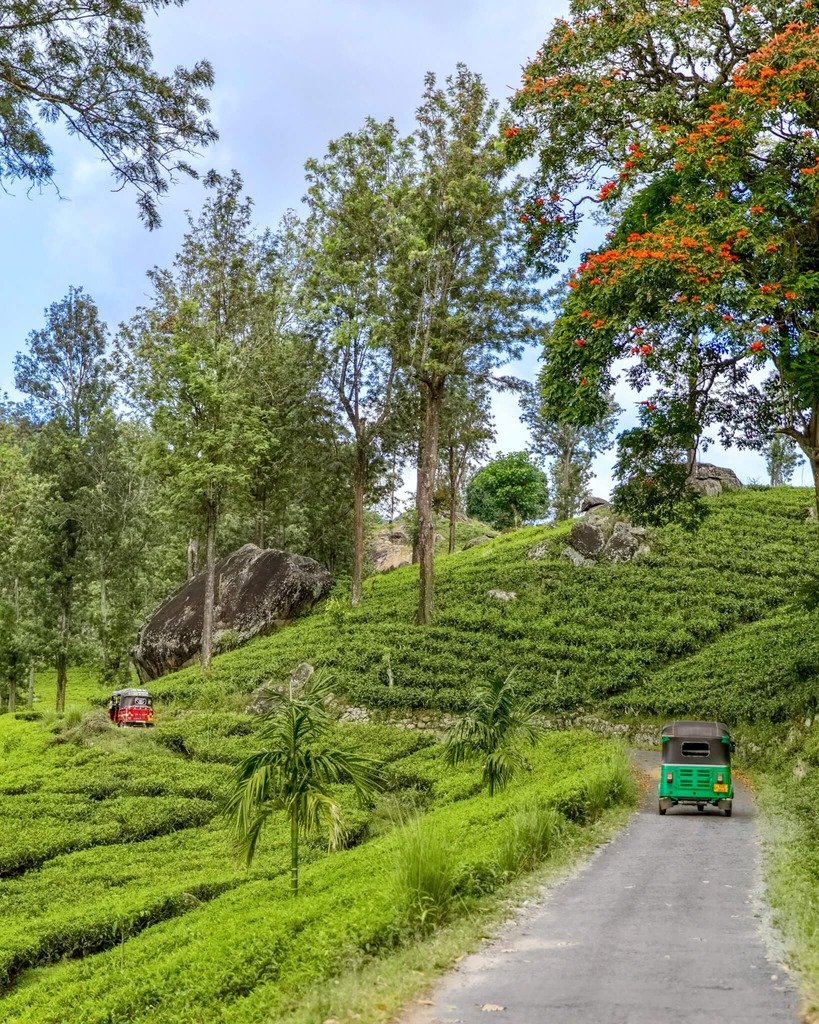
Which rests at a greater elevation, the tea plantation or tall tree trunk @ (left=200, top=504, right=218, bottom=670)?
tall tree trunk @ (left=200, top=504, right=218, bottom=670)

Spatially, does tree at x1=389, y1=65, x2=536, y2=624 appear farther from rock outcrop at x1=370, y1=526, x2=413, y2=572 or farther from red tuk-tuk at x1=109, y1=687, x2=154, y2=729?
rock outcrop at x1=370, y1=526, x2=413, y2=572

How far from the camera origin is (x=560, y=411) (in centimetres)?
2027

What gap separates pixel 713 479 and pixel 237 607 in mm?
29510

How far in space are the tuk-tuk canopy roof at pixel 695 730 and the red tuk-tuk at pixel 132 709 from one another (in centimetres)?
1922

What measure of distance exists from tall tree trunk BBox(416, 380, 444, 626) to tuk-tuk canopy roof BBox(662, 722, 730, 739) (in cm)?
1717

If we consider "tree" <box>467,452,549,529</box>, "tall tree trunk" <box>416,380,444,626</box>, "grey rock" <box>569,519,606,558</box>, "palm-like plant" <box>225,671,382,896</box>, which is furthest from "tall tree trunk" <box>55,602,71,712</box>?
"tree" <box>467,452,549,529</box>

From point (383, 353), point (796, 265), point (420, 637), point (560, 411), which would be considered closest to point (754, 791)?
point (560, 411)

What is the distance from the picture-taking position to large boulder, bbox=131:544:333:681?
45438 millimetres

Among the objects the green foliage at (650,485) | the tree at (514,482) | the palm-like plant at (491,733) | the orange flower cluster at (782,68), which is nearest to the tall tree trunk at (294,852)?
the palm-like plant at (491,733)

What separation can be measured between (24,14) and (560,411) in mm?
12376

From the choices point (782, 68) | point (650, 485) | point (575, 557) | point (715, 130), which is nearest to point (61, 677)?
point (575, 557)

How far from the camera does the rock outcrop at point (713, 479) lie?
181 ft

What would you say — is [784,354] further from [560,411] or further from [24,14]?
[24,14]

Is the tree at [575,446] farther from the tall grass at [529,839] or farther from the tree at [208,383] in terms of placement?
the tall grass at [529,839]
